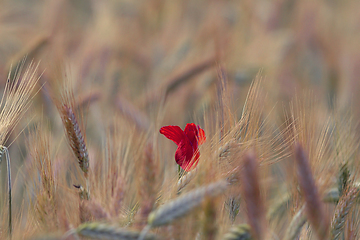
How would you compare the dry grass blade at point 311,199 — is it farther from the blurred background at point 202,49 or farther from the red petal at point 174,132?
the blurred background at point 202,49

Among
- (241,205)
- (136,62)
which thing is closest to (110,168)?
(241,205)

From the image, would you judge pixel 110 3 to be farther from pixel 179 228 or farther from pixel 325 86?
pixel 179 228

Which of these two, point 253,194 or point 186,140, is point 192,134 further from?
point 253,194

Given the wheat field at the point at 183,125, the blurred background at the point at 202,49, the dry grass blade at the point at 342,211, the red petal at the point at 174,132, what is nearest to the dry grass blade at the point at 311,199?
the wheat field at the point at 183,125

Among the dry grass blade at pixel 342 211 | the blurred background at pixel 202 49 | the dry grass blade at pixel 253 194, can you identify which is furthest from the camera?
the blurred background at pixel 202 49

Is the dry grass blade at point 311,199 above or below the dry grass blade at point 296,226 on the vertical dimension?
above

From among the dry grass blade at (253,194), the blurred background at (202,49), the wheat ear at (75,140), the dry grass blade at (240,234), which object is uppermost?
the blurred background at (202,49)
